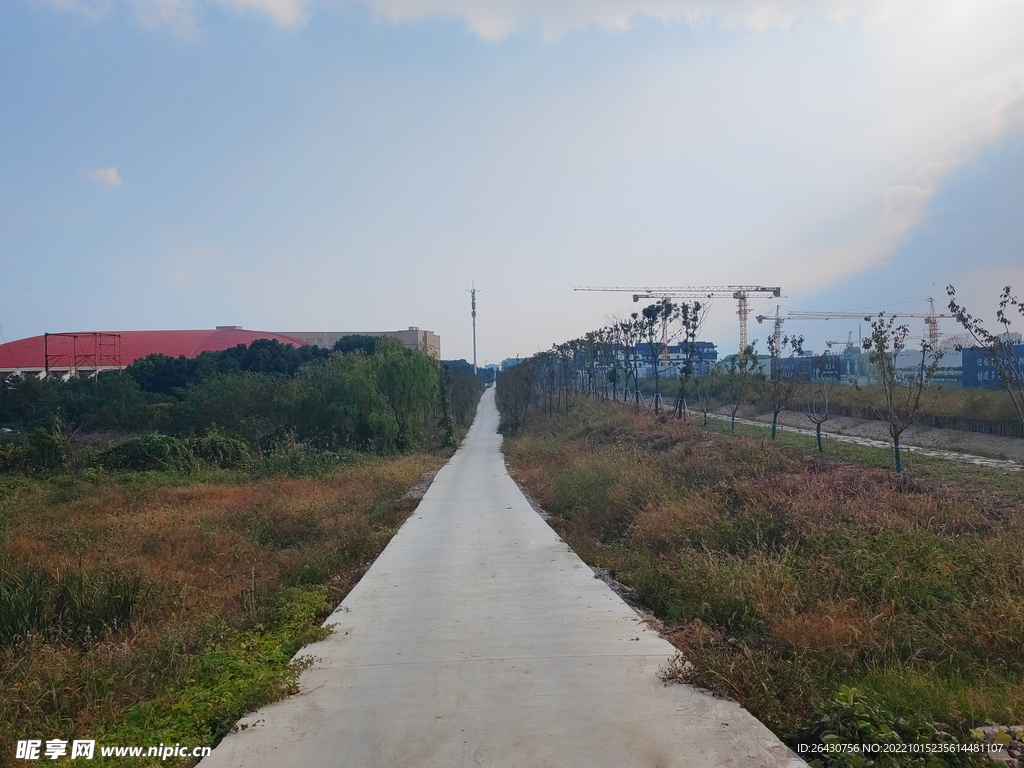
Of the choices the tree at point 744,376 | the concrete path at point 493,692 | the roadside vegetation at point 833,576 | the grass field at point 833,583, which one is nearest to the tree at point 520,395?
the tree at point 744,376

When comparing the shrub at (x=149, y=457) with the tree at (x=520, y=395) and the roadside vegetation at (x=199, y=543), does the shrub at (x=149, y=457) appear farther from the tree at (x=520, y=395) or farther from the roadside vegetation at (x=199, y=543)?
the tree at (x=520, y=395)

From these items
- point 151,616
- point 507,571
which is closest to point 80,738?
point 151,616

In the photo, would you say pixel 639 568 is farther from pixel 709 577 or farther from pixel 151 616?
pixel 151 616

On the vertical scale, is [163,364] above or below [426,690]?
above

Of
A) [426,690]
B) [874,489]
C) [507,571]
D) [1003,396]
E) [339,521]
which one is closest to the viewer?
[426,690]

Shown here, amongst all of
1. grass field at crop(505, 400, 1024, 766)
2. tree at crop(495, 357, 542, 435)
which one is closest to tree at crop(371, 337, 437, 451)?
tree at crop(495, 357, 542, 435)

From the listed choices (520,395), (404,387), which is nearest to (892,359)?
(404,387)

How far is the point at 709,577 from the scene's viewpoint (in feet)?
23.6

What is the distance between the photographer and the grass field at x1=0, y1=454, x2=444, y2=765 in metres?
4.79

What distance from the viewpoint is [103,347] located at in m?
58.9

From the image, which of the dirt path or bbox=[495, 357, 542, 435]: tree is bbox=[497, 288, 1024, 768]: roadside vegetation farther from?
bbox=[495, 357, 542, 435]: tree

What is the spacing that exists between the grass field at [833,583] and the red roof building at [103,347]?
52.8 meters

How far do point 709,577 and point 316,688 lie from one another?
4.07 metres

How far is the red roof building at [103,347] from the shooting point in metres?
55.7
